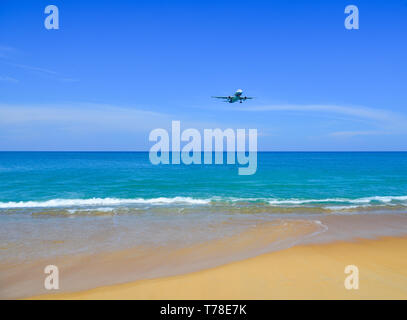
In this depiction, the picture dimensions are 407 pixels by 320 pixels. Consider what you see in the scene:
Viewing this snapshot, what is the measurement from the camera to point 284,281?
22.6 feet

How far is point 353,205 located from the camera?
18.0 metres

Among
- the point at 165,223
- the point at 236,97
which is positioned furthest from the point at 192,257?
the point at 236,97

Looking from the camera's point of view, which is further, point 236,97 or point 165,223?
point 236,97

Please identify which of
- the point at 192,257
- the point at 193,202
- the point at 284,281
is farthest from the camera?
the point at 193,202

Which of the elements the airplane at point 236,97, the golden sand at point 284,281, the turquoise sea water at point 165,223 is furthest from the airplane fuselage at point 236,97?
the golden sand at point 284,281

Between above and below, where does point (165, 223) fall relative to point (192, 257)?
above

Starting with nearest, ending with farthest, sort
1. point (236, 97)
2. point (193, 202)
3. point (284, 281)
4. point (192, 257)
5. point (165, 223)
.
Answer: point (284, 281)
point (192, 257)
point (165, 223)
point (236, 97)
point (193, 202)

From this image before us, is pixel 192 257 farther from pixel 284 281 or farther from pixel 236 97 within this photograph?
pixel 236 97

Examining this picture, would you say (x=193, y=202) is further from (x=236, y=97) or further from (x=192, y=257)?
(x=192, y=257)

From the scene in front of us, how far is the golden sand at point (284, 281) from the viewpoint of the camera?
20.6ft

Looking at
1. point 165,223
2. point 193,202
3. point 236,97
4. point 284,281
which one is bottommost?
point 284,281

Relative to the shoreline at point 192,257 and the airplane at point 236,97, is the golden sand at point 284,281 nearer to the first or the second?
the shoreline at point 192,257
